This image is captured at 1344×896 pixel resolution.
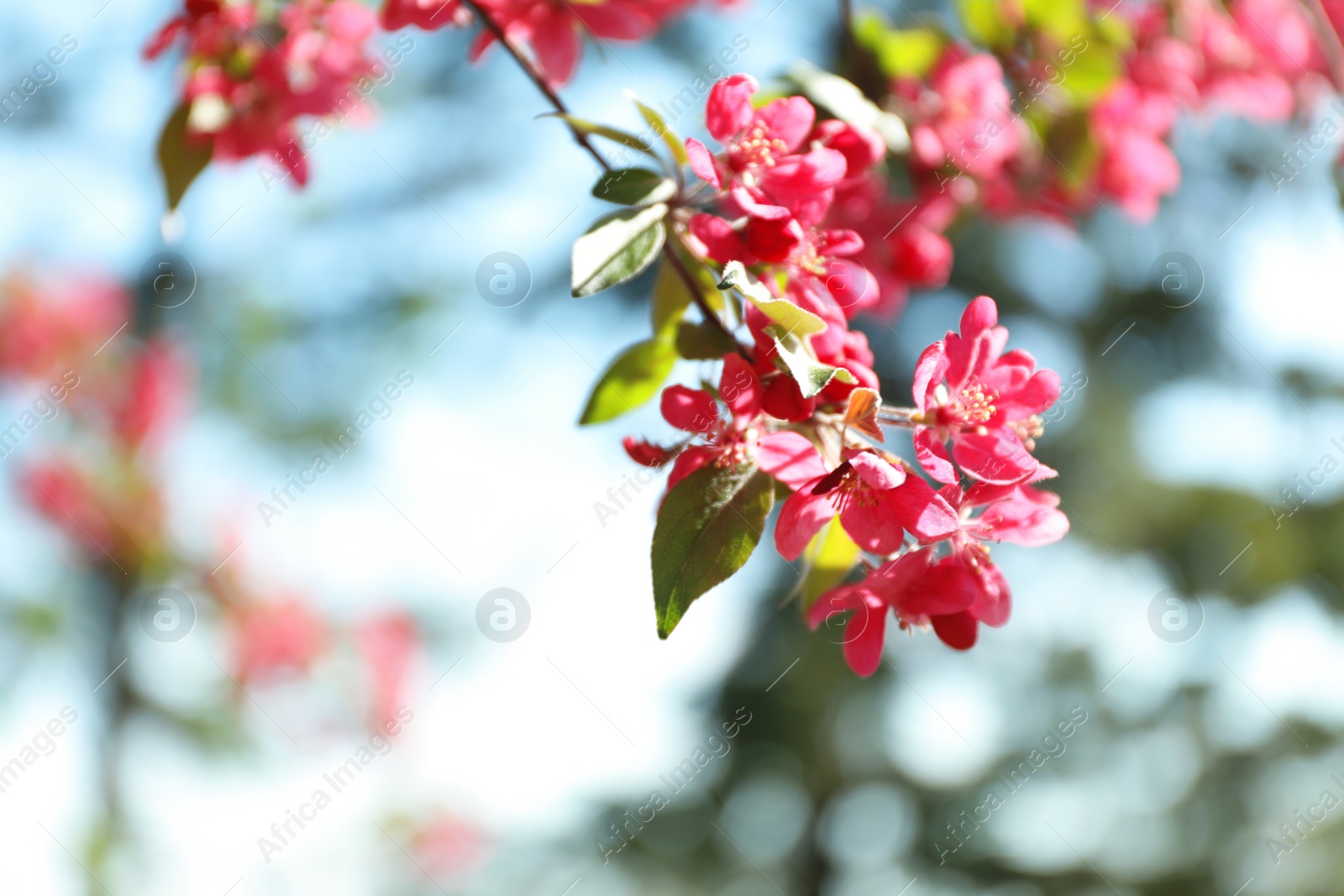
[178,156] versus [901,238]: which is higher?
[178,156]

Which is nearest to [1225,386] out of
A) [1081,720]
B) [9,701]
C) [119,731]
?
[1081,720]

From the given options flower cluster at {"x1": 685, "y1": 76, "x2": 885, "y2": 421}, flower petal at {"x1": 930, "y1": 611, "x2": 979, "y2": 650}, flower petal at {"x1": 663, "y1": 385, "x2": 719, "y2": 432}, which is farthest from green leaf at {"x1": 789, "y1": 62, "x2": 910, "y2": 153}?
flower petal at {"x1": 930, "y1": 611, "x2": 979, "y2": 650}

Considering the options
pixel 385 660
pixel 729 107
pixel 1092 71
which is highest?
pixel 729 107

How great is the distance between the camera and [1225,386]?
470 centimetres

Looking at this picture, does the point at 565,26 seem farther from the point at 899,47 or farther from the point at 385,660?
the point at 385,660

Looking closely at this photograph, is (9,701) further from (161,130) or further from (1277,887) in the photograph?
(1277,887)

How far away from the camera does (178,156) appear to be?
1.03m

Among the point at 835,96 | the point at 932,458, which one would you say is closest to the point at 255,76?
the point at 835,96

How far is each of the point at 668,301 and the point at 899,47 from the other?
2.23ft

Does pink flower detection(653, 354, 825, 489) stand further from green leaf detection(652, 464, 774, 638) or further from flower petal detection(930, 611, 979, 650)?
flower petal detection(930, 611, 979, 650)

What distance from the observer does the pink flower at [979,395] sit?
662 mm

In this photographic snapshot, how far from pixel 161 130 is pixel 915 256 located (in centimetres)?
92

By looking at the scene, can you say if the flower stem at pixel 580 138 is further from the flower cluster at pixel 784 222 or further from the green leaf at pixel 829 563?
the green leaf at pixel 829 563

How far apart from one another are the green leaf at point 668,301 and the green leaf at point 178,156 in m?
0.55
